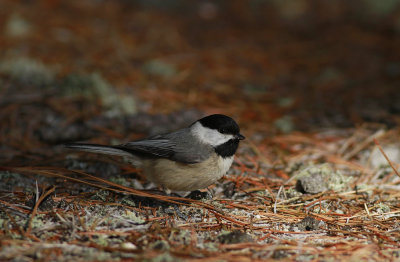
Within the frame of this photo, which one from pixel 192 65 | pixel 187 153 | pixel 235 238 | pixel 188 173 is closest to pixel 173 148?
pixel 187 153

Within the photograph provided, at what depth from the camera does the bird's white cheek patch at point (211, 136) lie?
9.19 ft

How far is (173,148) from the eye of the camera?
278cm

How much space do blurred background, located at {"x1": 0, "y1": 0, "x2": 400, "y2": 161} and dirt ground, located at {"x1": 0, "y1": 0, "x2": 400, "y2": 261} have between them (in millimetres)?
25

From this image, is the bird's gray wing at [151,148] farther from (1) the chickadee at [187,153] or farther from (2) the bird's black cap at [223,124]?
(2) the bird's black cap at [223,124]

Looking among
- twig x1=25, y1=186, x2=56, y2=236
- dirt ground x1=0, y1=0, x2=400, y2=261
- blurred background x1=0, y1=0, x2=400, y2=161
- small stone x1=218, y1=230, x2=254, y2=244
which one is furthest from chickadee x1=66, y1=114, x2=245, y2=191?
blurred background x1=0, y1=0, x2=400, y2=161

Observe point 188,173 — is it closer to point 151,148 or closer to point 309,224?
point 151,148

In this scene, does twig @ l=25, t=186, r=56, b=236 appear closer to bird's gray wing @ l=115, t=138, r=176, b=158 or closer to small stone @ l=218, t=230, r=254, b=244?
bird's gray wing @ l=115, t=138, r=176, b=158

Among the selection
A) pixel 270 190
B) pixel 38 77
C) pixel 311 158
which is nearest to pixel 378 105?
pixel 311 158

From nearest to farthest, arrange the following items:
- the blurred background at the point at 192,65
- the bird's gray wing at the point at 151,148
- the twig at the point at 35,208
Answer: the twig at the point at 35,208, the bird's gray wing at the point at 151,148, the blurred background at the point at 192,65

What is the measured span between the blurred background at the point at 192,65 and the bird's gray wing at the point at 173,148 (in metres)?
1.04

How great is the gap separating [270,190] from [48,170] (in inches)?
69.3

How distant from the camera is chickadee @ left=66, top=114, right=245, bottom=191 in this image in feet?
8.79

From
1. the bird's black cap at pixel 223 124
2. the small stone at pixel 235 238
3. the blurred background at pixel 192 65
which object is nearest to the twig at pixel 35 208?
the small stone at pixel 235 238

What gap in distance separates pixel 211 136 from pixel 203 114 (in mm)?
1526
